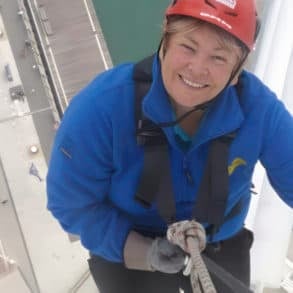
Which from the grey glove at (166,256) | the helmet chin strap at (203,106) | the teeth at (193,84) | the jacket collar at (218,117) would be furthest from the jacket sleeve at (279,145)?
the grey glove at (166,256)

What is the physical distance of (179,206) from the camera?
1849 mm

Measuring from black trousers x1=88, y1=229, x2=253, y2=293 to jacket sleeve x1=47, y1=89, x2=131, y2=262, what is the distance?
0.15 metres

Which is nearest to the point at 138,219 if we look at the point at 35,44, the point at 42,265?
the point at 42,265

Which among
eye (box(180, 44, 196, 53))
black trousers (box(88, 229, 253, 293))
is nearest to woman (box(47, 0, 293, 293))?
eye (box(180, 44, 196, 53))

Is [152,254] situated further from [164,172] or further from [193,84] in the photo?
[193,84]

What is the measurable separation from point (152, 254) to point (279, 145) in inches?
23.2

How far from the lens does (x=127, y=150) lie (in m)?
1.67

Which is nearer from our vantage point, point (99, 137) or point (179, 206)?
point (99, 137)

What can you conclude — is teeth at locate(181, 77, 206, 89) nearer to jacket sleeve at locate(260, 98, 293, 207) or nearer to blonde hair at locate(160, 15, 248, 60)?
blonde hair at locate(160, 15, 248, 60)

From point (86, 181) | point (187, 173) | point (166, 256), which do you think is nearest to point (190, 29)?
point (187, 173)

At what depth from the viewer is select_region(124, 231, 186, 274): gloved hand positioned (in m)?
1.84

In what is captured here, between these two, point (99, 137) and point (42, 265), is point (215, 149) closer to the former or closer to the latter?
point (99, 137)

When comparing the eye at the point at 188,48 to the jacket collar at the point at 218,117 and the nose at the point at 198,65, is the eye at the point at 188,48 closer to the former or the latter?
the nose at the point at 198,65

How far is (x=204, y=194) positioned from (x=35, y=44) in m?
7.64
